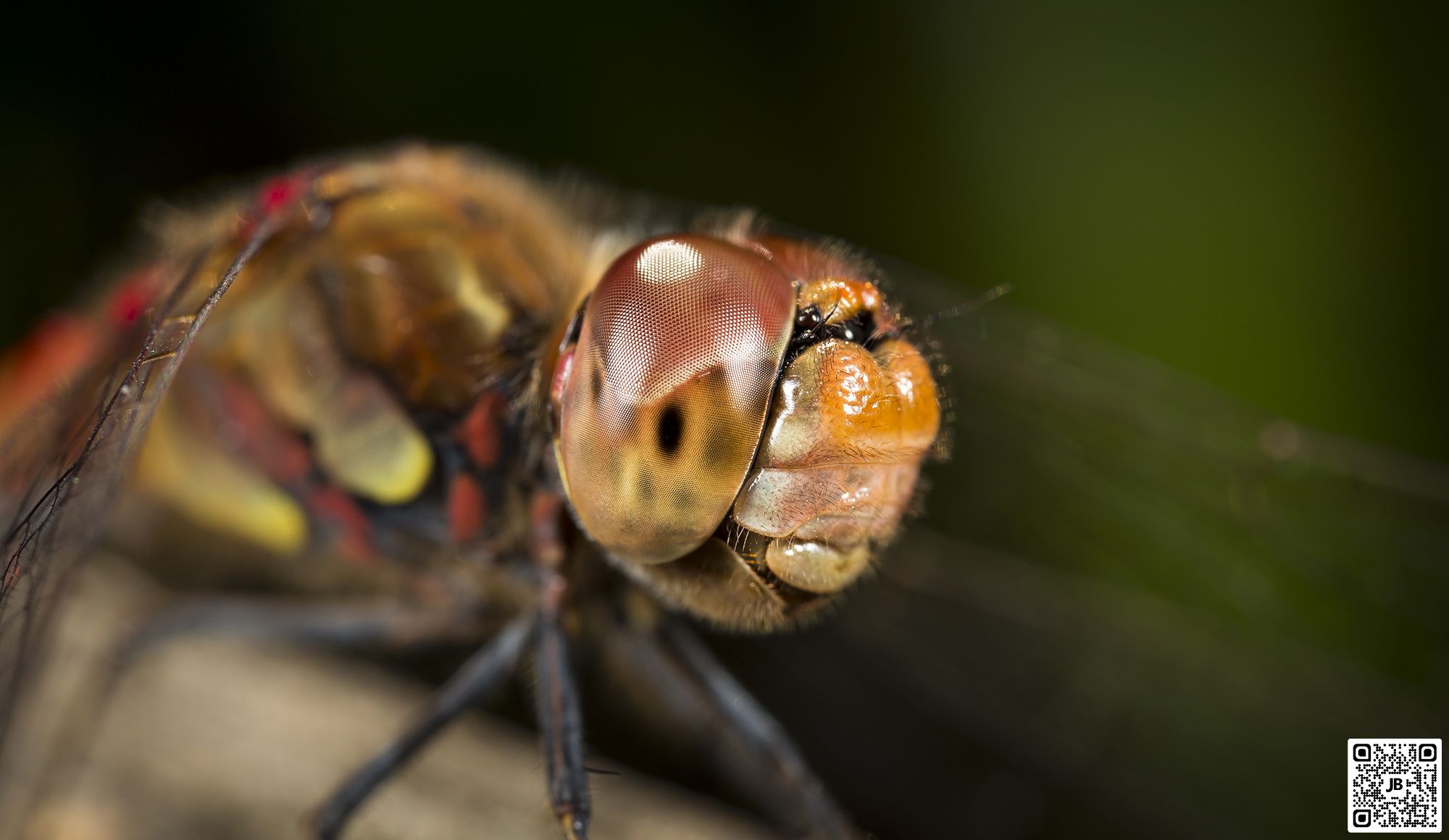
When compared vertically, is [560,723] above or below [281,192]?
below

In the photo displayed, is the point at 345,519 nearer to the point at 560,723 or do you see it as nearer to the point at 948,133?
the point at 560,723

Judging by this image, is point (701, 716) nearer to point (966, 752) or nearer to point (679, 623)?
point (679, 623)

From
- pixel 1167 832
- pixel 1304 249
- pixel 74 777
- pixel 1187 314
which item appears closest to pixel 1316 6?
pixel 1304 249

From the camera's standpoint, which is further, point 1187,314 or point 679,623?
point 1187,314

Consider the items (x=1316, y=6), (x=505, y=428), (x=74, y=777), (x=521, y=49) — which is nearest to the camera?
(x=505, y=428)

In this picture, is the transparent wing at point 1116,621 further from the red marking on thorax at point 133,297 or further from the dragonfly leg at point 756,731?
the red marking on thorax at point 133,297

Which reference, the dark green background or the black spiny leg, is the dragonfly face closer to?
the black spiny leg

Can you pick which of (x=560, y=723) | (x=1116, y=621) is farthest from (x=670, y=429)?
(x=1116, y=621)
